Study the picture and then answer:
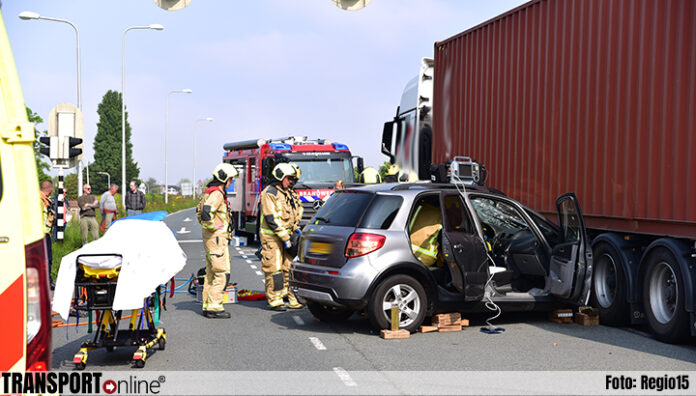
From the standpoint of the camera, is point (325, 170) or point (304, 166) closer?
point (304, 166)

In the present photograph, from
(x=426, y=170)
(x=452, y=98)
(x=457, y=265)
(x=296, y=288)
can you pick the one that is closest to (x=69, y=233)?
(x=426, y=170)

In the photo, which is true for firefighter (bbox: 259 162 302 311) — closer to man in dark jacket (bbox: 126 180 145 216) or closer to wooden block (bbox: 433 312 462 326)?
wooden block (bbox: 433 312 462 326)

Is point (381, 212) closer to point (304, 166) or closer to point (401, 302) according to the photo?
point (401, 302)

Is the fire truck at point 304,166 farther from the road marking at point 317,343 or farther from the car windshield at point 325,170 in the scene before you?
the road marking at point 317,343

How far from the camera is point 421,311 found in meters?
8.45

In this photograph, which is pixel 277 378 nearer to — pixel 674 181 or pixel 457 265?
pixel 457 265

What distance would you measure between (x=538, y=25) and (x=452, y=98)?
3239mm

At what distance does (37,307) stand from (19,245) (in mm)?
310

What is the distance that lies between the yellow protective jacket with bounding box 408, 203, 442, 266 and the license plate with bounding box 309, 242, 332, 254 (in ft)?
3.08

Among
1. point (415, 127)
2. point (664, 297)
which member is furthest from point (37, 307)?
point (415, 127)

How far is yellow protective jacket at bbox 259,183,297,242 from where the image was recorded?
1022 centimetres

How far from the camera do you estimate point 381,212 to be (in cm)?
866

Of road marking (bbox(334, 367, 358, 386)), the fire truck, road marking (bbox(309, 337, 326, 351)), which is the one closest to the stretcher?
road marking (bbox(309, 337, 326, 351))

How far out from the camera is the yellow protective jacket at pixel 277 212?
10219mm
